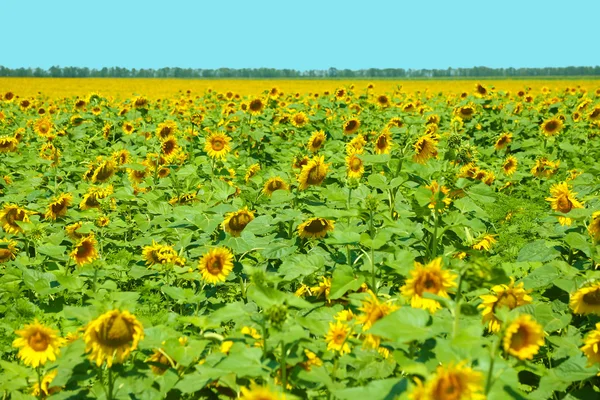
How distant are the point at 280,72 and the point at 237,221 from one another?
301ft

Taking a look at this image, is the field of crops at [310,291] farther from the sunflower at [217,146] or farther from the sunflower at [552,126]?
the sunflower at [552,126]

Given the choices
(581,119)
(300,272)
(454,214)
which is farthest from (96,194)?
(581,119)

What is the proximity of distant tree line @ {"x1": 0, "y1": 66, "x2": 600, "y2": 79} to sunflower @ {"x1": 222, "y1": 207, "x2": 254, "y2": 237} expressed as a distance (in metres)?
77.8

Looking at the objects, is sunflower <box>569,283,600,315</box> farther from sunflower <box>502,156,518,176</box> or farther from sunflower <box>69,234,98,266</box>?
sunflower <box>502,156,518,176</box>

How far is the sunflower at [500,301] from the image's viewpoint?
82.9 inches

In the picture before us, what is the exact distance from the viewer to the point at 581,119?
9.77 metres

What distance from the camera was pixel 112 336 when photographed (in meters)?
1.84

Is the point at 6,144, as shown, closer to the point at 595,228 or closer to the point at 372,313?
the point at 372,313

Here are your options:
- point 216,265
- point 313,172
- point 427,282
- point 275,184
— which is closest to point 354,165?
point 313,172

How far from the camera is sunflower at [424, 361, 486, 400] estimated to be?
4.62 ft

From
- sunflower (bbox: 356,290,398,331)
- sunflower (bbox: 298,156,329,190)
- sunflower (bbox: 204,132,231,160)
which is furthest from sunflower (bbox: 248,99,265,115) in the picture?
sunflower (bbox: 356,290,398,331)

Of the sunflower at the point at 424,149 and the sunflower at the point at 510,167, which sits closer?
the sunflower at the point at 424,149

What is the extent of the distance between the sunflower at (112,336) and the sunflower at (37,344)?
12.8 inches

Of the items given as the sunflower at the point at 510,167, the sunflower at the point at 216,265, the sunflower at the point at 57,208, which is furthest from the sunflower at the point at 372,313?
the sunflower at the point at 510,167
